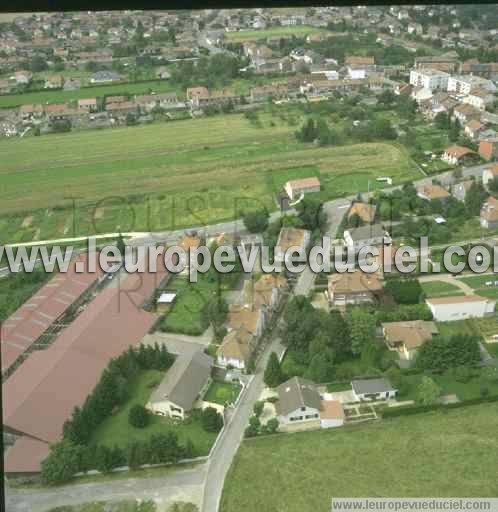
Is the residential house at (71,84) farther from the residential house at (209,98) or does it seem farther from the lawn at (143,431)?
the lawn at (143,431)

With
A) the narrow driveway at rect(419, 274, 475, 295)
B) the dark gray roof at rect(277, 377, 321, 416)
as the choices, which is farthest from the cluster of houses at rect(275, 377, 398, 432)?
the narrow driveway at rect(419, 274, 475, 295)

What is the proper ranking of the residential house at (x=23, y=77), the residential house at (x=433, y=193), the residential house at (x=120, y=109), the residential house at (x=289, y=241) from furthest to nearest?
the residential house at (x=23, y=77) → the residential house at (x=120, y=109) → the residential house at (x=433, y=193) → the residential house at (x=289, y=241)

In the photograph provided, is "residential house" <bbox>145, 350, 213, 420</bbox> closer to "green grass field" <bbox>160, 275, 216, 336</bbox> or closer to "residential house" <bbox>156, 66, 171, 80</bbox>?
"green grass field" <bbox>160, 275, 216, 336</bbox>

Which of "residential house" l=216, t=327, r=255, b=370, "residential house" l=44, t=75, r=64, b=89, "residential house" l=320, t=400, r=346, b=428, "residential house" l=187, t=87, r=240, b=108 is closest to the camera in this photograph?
"residential house" l=320, t=400, r=346, b=428

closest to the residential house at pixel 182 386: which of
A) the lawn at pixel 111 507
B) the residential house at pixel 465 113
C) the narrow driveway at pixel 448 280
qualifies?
the lawn at pixel 111 507

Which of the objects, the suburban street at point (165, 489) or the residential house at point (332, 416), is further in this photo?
the residential house at point (332, 416)
